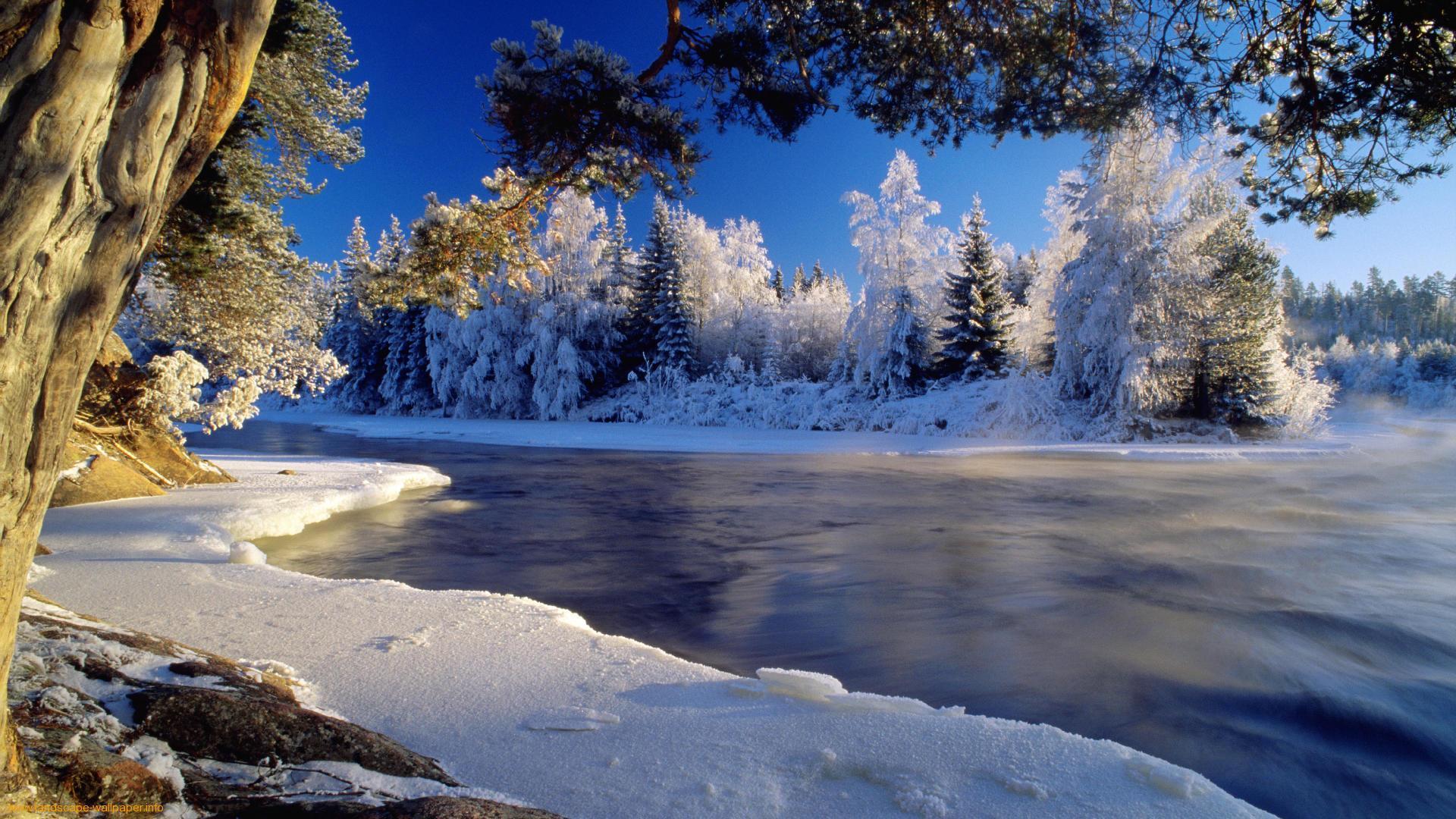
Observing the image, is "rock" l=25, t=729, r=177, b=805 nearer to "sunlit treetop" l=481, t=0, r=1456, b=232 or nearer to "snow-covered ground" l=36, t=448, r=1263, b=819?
"snow-covered ground" l=36, t=448, r=1263, b=819

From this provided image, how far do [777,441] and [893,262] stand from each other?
405 inches

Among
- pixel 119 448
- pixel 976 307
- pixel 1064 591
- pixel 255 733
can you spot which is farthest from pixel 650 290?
pixel 255 733

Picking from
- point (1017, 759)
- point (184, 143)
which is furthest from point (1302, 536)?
point (184, 143)

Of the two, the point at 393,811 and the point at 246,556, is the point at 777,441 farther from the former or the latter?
the point at 393,811

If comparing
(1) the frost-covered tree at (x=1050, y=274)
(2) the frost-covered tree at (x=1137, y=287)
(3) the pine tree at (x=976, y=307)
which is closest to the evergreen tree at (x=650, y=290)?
(3) the pine tree at (x=976, y=307)

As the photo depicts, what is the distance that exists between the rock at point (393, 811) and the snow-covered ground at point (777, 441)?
18.9 m

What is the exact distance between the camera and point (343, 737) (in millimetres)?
1981

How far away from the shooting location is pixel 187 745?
5.98ft

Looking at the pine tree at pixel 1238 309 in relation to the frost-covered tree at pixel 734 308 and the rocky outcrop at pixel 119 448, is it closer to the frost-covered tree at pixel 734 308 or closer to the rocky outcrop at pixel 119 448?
the frost-covered tree at pixel 734 308

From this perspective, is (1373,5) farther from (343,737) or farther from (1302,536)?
(1302,536)

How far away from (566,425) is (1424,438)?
34428mm

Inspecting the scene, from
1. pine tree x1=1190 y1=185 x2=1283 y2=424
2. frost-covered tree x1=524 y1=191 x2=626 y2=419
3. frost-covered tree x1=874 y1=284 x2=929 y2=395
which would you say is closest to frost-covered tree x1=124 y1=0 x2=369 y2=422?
frost-covered tree x1=874 y1=284 x2=929 y2=395

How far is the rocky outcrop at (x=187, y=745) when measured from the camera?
5.13 feet

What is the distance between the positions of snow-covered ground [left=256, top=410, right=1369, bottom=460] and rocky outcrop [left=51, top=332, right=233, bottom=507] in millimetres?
13521
